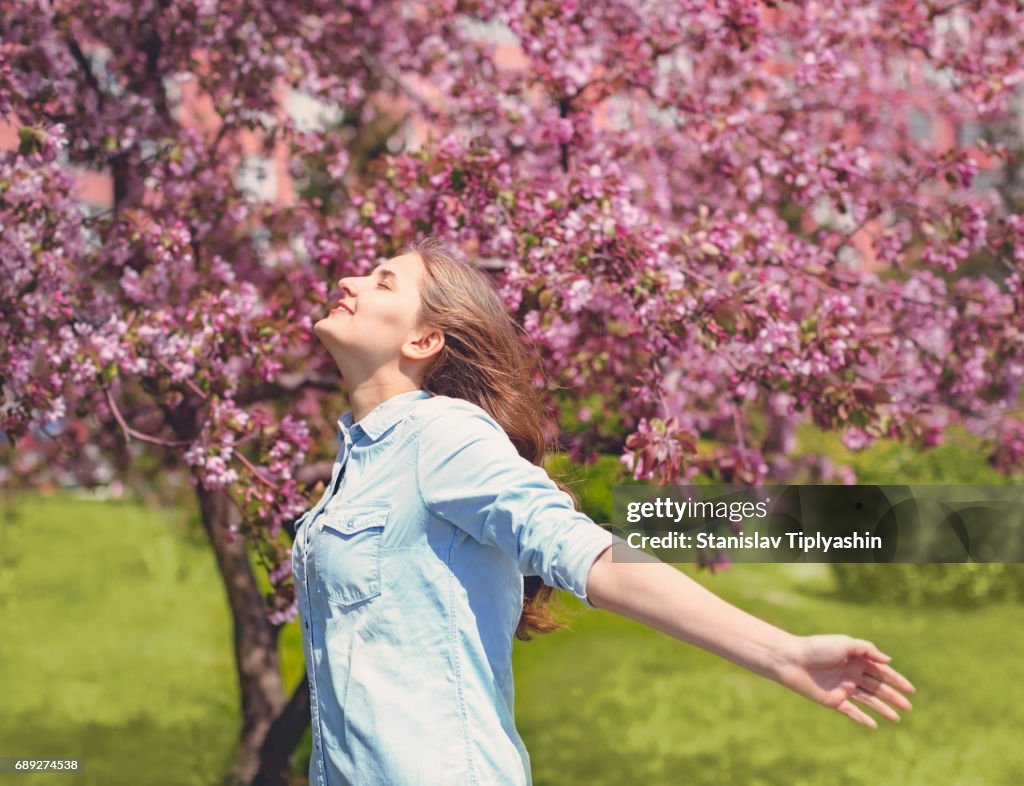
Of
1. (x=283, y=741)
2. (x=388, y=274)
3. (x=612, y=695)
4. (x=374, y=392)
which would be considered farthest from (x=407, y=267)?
(x=612, y=695)

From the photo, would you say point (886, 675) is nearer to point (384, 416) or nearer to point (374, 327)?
point (384, 416)

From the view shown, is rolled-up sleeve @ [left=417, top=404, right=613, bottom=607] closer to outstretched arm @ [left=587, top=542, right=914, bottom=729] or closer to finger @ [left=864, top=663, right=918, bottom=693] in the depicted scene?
outstretched arm @ [left=587, top=542, right=914, bottom=729]

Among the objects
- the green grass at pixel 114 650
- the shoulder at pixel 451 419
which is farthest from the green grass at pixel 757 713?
the shoulder at pixel 451 419

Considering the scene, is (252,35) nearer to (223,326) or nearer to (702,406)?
(223,326)

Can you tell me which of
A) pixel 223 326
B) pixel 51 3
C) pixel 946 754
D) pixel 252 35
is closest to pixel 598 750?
pixel 946 754

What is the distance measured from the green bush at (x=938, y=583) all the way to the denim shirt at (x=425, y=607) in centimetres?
858

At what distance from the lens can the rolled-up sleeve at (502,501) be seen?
1.95 meters

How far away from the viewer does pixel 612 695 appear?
7512mm

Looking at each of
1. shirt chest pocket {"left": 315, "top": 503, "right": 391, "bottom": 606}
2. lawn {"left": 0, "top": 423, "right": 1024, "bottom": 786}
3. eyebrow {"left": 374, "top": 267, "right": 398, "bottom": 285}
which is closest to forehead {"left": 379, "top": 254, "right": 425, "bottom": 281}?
eyebrow {"left": 374, "top": 267, "right": 398, "bottom": 285}

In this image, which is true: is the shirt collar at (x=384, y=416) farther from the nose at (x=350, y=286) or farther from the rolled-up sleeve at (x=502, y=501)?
the nose at (x=350, y=286)

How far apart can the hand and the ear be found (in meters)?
1.10

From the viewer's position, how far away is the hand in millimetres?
1764

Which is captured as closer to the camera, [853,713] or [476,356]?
[853,713]

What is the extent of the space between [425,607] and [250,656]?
334 centimetres
